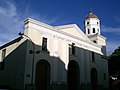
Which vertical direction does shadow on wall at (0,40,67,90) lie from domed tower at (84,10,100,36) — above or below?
below

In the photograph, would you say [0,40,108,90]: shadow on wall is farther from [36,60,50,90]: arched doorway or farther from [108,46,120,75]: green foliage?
[108,46,120,75]: green foliage

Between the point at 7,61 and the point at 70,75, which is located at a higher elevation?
the point at 7,61

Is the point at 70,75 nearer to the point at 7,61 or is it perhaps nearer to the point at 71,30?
the point at 71,30

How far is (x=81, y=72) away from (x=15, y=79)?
411 inches

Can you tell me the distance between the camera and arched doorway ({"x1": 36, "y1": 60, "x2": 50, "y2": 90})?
20111 mm

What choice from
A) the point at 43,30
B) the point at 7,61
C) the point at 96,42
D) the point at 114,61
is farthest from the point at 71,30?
the point at 114,61

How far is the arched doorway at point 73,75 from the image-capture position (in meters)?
24.8

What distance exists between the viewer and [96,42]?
32.5m

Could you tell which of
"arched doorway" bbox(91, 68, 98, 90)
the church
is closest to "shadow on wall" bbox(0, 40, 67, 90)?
the church

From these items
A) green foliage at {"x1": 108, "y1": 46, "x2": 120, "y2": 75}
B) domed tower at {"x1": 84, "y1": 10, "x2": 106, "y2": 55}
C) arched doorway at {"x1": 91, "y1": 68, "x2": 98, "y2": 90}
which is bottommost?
arched doorway at {"x1": 91, "y1": 68, "x2": 98, "y2": 90}

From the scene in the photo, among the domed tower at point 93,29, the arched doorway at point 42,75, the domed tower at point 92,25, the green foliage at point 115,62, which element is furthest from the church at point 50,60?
the green foliage at point 115,62

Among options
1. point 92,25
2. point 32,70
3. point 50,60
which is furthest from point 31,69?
point 92,25

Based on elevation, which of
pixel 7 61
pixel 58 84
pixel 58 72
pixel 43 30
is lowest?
pixel 58 84

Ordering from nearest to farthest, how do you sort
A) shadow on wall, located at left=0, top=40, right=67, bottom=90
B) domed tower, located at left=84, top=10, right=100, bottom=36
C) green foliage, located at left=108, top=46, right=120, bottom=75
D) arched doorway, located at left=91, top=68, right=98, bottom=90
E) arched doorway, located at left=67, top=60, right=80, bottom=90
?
shadow on wall, located at left=0, top=40, right=67, bottom=90 < arched doorway, located at left=67, top=60, right=80, bottom=90 < arched doorway, located at left=91, top=68, right=98, bottom=90 < domed tower, located at left=84, top=10, right=100, bottom=36 < green foliage, located at left=108, top=46, right=120, bottom=75
